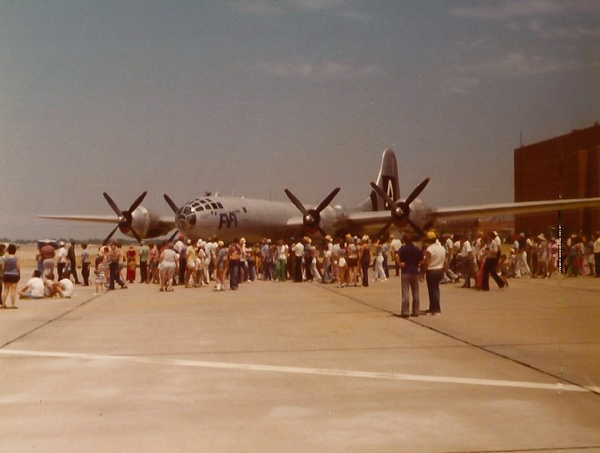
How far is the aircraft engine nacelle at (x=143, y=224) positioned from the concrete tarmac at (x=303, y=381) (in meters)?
20.3

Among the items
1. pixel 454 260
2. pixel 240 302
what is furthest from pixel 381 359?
pixel 454 260

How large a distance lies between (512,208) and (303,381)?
25312 mm

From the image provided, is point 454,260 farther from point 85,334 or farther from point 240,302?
point 85,334

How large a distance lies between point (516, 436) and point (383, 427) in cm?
106

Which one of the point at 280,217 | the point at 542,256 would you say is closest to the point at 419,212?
the point at 280,217

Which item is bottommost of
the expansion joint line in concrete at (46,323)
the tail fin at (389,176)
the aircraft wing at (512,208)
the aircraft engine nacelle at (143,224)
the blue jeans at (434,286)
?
the expansion joint line in concrete at (46,323)

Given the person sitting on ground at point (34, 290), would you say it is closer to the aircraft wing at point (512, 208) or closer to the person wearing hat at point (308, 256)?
the person wearing hat at point (308, 256)

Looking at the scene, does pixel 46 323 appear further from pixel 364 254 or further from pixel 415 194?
pixel 415 194

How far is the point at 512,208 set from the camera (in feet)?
99.9

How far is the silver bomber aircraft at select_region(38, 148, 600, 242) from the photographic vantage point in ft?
95.4

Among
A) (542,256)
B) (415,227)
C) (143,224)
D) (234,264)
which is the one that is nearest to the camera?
(234,264)

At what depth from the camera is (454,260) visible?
25047 mm

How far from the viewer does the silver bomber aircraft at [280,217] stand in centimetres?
2908

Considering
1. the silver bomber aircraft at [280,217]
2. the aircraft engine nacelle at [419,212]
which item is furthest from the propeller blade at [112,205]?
the aircraft engine nacelle at [419,212]
